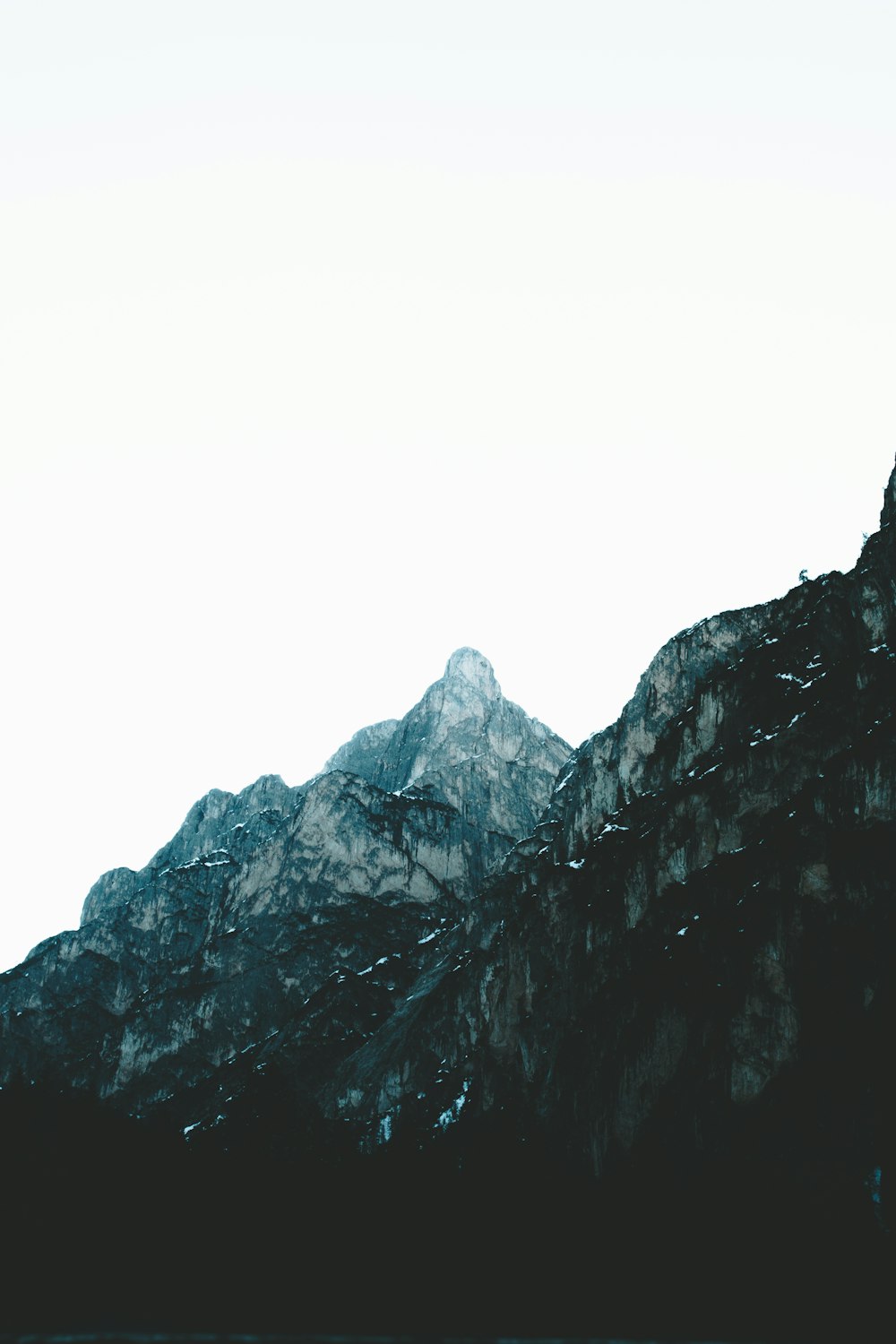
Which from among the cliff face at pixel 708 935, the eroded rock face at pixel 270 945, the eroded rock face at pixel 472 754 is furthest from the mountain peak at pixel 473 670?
the cliff face at pixel 708 935

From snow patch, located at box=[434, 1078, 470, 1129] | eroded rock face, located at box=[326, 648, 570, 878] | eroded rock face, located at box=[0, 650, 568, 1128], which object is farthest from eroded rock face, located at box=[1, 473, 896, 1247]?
eroded rock face, located at box=[326, 648, 570, 878]

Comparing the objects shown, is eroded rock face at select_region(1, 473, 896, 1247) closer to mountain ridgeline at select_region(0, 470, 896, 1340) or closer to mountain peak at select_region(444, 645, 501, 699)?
mountain ridgeline at select_region(0, 470, 896, 1340)

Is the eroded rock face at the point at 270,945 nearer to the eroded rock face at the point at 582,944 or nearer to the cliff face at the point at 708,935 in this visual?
the eroded rock face at the point at 582,944

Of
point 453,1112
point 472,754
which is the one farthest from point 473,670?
point 453,1112

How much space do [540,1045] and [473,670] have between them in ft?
336

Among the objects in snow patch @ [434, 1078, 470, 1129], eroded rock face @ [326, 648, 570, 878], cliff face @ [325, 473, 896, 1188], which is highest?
eroded rock face @ [326, 648, 570, 878]

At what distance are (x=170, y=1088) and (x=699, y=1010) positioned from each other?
63.6 metres

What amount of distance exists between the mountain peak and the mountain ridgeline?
148 ft

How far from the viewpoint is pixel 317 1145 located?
81.4 m

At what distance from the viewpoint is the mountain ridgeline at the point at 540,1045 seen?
37656 millimetres

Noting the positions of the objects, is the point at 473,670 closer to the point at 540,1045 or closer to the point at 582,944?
the point at 582,944

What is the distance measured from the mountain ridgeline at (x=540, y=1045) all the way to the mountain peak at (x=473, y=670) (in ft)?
A: 148

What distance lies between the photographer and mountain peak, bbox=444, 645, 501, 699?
560 feet

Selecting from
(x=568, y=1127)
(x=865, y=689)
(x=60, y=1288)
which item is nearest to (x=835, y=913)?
(x=865, y=689)
